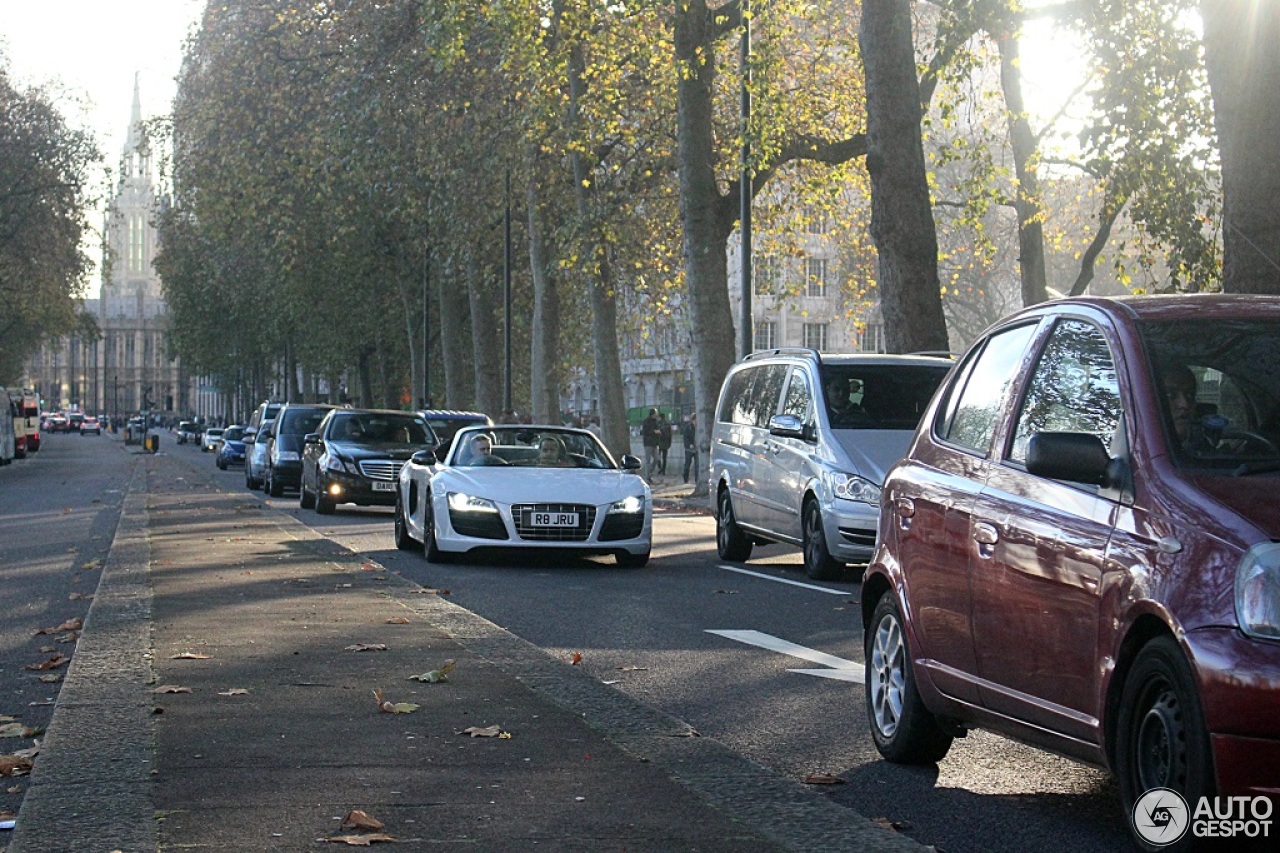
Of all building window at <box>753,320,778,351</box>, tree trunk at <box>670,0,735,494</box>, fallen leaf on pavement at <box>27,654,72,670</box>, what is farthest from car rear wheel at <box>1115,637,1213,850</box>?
building window at <box>753,320,778,351</box>

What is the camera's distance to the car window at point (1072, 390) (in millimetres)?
6125

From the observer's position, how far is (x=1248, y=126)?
55.5 ft

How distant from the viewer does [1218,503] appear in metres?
5.25

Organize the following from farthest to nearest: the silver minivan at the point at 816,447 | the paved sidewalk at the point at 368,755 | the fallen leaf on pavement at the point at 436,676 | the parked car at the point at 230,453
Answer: the parked car at the point at 230,453 < the silver minivan at the point at 816,447 < the fallen leaf on pavement at the point at 436,676 < the paved sidewalk at the point at 368,755

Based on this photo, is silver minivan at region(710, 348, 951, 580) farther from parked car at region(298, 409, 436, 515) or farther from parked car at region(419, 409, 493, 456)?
parked car at region(419, 409, 493, 456)

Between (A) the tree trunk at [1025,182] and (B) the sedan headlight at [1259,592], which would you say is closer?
(B) the sedan headlight at [1259,592]

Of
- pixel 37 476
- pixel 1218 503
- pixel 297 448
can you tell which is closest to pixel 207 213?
pixel 37 476

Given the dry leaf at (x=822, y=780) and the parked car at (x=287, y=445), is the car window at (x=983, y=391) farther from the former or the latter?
the parked car at (x=287, y=445)

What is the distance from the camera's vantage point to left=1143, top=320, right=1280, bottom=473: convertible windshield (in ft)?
18.6

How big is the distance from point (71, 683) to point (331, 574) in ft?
24.6

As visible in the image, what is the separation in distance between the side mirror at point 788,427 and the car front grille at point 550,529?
1.92 m

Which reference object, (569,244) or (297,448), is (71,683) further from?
(569,244)

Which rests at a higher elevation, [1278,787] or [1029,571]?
[1029,571]
